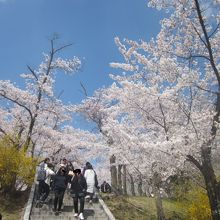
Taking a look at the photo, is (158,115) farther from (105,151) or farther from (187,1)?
(105,151)

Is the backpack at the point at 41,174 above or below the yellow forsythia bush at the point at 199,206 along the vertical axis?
above

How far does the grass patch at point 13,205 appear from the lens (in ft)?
49.2

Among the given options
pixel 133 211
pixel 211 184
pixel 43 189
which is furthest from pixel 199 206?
pixel 43 189

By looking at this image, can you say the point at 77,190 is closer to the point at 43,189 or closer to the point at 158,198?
the point at 43,189

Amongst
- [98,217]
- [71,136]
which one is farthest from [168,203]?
[98,217]

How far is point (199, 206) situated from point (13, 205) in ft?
27.5

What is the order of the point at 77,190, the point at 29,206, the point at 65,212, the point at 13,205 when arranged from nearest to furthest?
the point at 77,190 → the point at 65,212 → the point at 29,206 → the point at 13,205

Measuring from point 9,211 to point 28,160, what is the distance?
2.34 metres

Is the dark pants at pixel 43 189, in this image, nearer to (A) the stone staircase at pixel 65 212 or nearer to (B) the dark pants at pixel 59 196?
(A) the stone staircase at pixel 65 212

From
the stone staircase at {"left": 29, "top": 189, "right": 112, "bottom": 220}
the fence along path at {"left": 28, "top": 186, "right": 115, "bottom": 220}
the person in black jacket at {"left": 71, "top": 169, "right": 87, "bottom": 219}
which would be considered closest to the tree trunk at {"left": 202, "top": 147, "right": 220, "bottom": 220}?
the fence along path at {"left": 28, "top": 186, "right": 115, "bottom": 220}

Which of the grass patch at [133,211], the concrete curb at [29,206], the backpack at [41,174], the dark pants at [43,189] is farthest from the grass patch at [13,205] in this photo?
the grass patch at [133,211]

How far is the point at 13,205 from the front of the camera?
16453 mm

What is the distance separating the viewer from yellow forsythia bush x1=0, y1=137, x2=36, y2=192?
52.8 ft

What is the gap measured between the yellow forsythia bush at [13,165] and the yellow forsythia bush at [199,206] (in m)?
7.44
